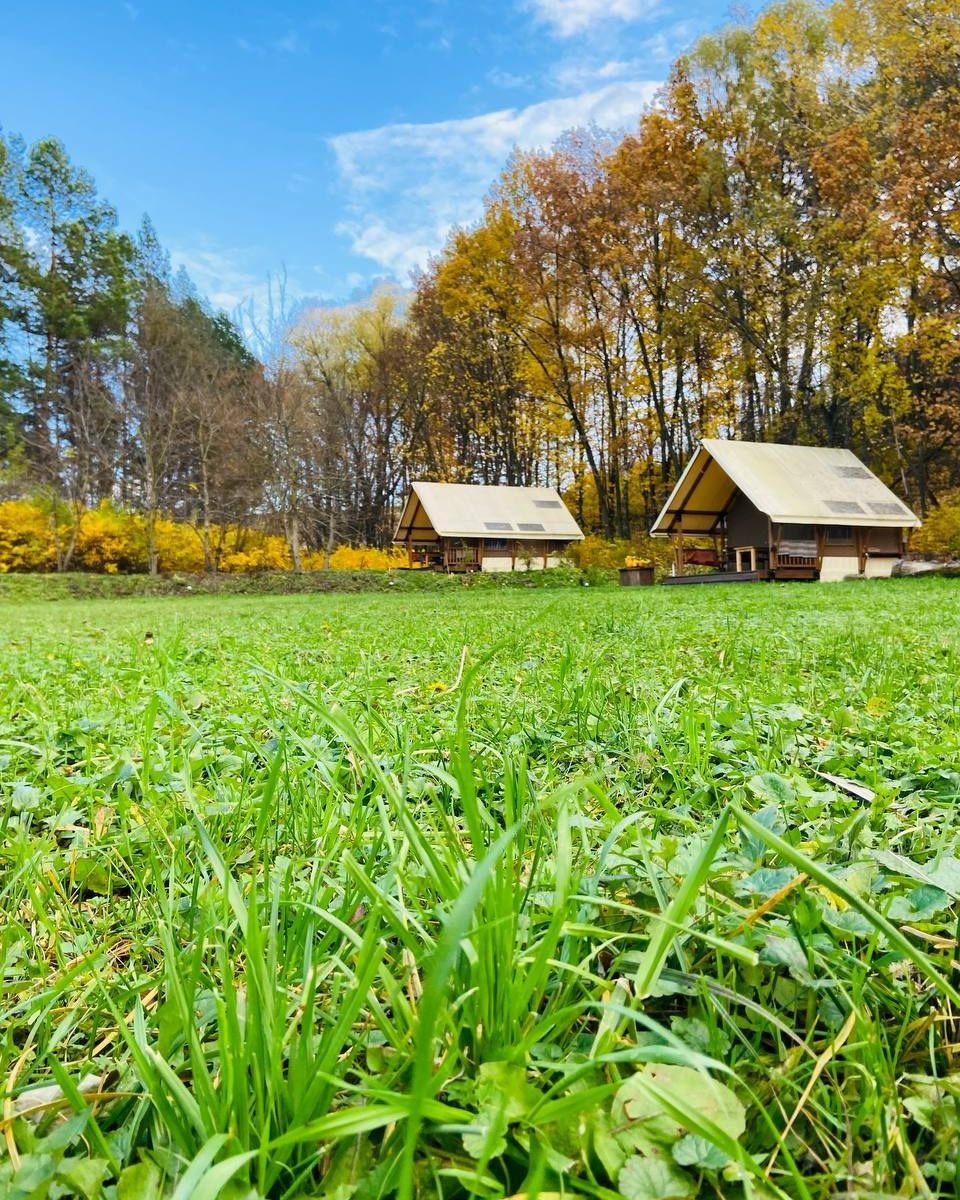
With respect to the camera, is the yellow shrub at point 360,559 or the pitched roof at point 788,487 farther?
the yellow shrub at point 360,559

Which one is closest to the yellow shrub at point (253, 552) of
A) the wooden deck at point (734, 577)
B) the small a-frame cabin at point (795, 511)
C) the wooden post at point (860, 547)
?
the small a-frame cabin at point (795, 511)

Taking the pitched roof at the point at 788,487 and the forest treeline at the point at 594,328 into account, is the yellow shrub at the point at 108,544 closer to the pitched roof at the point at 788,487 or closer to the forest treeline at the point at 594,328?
the forest treeline at the point at 594,328

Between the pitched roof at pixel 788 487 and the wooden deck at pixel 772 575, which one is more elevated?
the pitched roof at pixel 788 487

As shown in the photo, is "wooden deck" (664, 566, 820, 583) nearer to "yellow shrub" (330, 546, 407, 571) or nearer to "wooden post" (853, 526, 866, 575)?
"wooden post" (853, 526, 866, 575)

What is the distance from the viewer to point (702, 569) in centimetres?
2923

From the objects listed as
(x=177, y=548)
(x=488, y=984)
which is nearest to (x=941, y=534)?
(x=488, y=984)

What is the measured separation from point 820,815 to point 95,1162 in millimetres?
1337

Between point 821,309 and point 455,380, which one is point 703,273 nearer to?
point 821,309

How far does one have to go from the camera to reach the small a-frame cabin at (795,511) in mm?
22172

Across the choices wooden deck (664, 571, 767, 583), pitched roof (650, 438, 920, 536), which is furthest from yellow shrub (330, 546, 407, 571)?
wooden deck (664, 571, 767, 583)

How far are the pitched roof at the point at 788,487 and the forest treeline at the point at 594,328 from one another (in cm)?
354

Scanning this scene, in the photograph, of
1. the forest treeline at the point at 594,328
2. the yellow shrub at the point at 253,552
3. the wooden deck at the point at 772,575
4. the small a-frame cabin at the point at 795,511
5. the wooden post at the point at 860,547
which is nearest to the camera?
the small a-frame cabin at the point at 795,511

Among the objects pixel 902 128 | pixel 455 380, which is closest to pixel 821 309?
pixel 902 128

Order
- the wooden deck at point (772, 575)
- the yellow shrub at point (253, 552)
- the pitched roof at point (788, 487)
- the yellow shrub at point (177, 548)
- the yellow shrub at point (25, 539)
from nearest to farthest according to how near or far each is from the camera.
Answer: the pitched roof at point (788, 487) → the wooden deck at point (772, 575) → the yellow shrub at point (25, 539) → the yellow shrub at point (177, 548) → the yellow shrub at point (253, 552)
